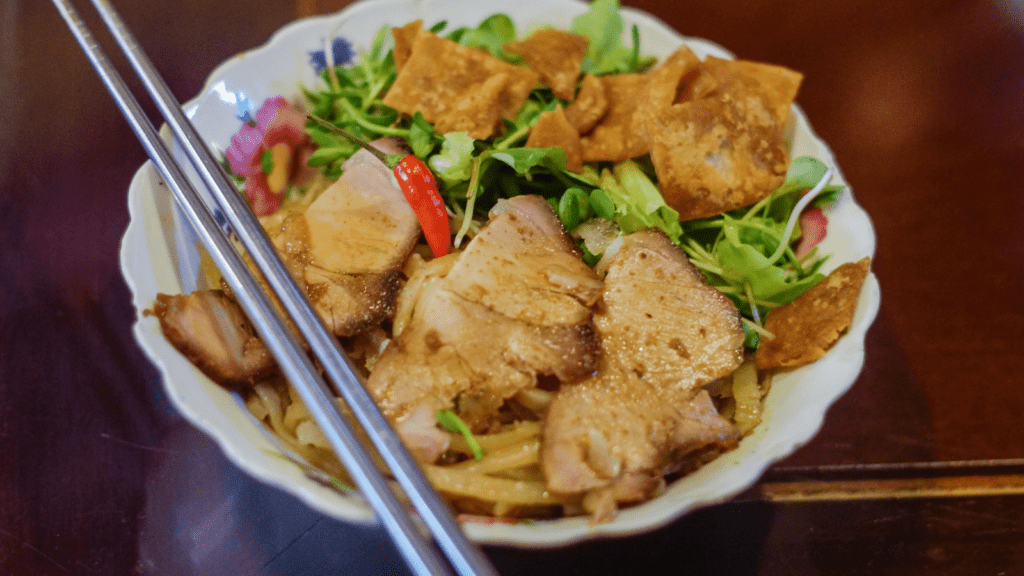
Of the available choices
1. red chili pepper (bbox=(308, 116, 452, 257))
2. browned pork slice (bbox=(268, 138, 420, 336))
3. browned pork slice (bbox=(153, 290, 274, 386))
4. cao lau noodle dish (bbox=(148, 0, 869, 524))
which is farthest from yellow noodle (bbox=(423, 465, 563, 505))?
red chili pepper (bbox=(308, 116, 452, 257))

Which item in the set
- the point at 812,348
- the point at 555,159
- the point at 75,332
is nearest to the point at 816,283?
the point at 812,348

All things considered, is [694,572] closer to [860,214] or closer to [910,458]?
[910,458]

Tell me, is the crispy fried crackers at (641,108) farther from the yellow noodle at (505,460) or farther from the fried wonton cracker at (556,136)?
the yellow noodle at (505,460)

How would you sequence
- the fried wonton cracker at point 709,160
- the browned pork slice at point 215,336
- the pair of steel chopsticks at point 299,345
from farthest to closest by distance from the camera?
the fried wonton cracker at point 709,160 < the browned pork slice at point 215,336 < the pair of steel chopsticks at point 299,345

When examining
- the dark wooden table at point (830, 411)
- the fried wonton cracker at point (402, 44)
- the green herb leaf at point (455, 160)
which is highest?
the fried wonton cracker at point (402, 44)

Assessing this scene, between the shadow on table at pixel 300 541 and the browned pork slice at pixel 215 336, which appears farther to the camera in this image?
the shadow on table at pixel 300 541

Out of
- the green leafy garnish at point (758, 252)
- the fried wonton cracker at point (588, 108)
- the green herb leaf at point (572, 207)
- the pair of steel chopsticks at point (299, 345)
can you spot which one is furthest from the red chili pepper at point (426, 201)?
the green leafy garnish at point (758, 252)

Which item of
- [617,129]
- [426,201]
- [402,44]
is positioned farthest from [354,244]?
[617,129]

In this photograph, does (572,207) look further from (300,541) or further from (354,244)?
(300,541)

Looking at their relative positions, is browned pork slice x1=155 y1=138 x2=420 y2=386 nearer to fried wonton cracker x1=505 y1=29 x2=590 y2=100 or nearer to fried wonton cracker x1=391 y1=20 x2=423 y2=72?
fried wonton cracker x1=391 y1=20 x2=423 y2=72
